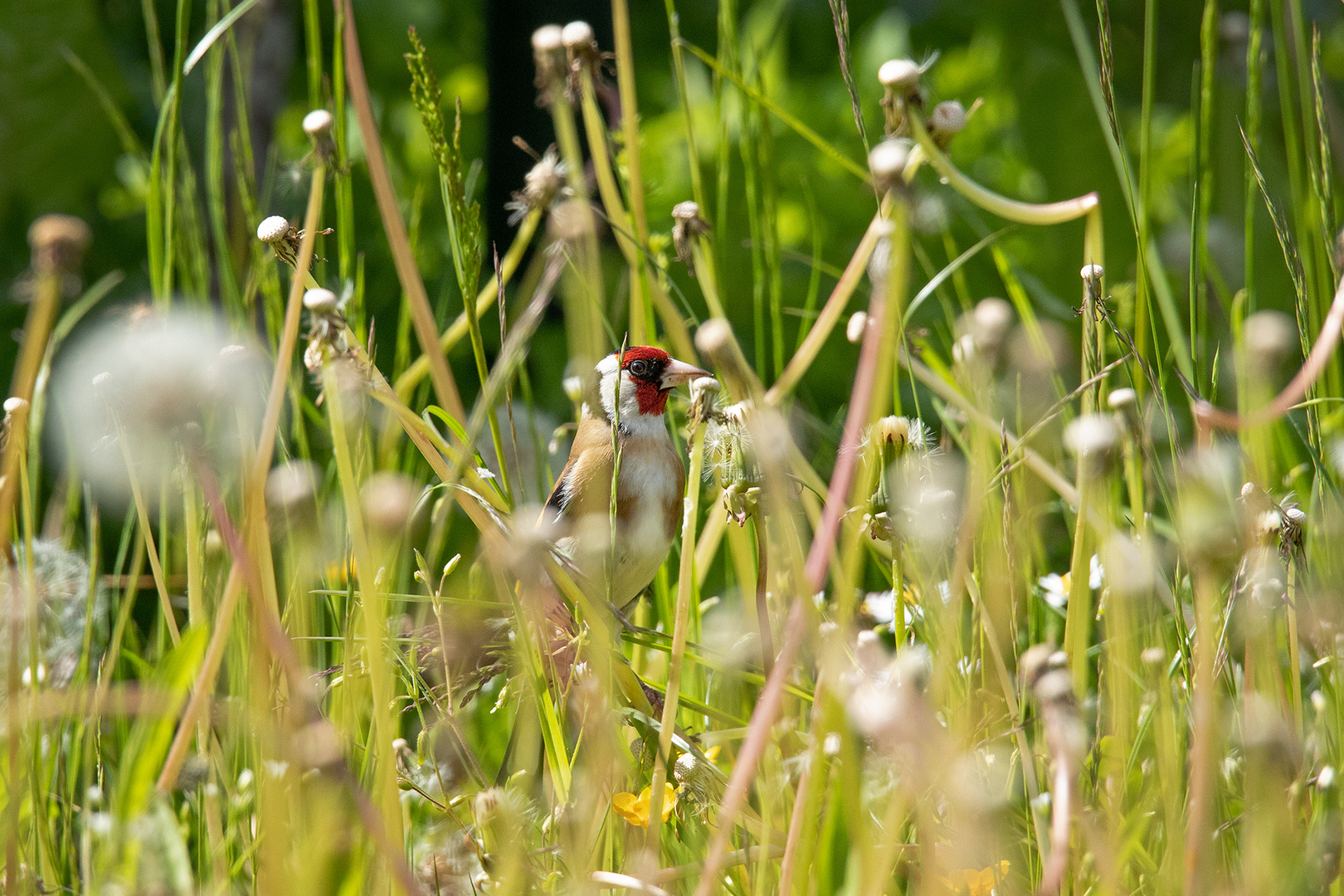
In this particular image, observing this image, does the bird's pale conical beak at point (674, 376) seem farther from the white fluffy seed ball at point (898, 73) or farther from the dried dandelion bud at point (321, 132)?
the white fluffy seed ball at point (898, 73)

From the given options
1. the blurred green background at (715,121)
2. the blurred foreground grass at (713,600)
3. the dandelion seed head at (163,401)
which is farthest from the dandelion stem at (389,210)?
the blurred green background at (715,121)

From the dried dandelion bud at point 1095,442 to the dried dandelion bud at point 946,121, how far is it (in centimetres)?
18

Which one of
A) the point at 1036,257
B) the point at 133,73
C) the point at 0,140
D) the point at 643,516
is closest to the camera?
the point at 643,516

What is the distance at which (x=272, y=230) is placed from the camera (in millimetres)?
676

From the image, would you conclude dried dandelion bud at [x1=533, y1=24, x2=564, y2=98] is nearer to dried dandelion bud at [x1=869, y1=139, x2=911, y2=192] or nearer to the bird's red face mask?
the bird's red face mask

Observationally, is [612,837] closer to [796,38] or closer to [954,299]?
[954,299]

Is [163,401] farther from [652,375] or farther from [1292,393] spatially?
[652,375]

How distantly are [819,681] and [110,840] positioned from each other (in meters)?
0.36

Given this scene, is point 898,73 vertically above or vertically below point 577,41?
below

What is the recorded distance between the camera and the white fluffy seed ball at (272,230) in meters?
0.67

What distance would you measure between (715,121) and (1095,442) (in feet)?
5.73

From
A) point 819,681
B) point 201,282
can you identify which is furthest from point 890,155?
Answer: point 201,282

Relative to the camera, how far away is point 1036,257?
8.00 ft

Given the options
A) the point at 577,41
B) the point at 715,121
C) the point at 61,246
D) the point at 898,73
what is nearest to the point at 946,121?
the point at 898,73
